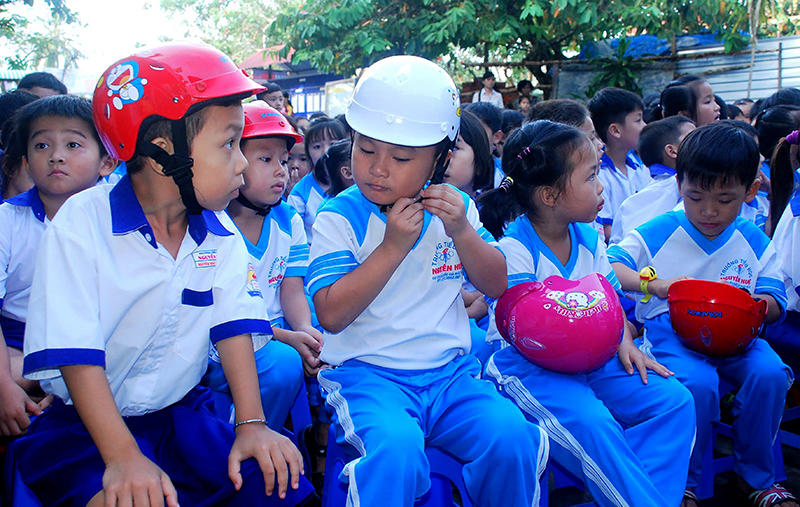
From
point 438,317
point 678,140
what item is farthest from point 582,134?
point 678,140

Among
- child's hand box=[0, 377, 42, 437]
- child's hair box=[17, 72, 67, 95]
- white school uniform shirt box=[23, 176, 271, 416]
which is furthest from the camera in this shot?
child's hair box=[17, 72, 67, 95]

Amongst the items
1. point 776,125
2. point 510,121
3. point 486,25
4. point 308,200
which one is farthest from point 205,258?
point 486,25

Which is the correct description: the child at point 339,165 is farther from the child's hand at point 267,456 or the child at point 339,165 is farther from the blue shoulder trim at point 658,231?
the child's hand at point 267,456

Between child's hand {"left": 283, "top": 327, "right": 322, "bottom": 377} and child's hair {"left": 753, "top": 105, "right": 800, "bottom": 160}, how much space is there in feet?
10.3

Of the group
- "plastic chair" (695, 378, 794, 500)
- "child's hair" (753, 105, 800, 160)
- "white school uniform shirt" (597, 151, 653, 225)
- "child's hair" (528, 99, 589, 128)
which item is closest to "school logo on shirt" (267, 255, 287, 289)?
"child's hair" (528, 99, 589, 128)

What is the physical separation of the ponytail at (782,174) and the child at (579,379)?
1.33 meters

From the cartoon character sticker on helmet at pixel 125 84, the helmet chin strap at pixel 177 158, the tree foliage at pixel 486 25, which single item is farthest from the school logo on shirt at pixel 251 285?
the tree foliage at pixel 486 25

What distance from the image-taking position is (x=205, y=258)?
1780mm

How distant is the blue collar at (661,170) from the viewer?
3732mm

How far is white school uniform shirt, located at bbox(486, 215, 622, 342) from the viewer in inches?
91.6

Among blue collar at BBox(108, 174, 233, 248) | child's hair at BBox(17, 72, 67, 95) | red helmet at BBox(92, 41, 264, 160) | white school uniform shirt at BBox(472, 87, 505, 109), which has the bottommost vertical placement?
white school uniform shirt at BBox(472, 87, 505, 109)

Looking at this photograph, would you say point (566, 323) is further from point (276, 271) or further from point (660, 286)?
point (276, 271)

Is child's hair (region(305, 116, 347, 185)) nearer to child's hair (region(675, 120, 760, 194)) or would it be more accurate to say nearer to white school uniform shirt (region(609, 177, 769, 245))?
white school uniform shirt (region(609, 177, 769, 245))

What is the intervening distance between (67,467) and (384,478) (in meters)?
0.77
